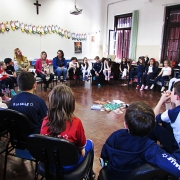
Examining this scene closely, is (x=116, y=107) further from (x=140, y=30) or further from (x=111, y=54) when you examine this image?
(x=111, y=54)

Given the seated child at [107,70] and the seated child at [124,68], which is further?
the seated child at [124,68]

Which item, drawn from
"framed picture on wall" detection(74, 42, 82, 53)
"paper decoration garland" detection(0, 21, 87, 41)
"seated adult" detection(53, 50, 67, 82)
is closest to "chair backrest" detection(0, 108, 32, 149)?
"seated adult" detection(53, 50, 67, 82)

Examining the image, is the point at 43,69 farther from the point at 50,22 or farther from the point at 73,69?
the point at 50,22

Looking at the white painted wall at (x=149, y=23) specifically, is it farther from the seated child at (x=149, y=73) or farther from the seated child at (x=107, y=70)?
the seated child at (x=107, y=70)

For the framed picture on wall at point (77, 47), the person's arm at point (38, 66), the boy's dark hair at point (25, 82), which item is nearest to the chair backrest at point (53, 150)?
the boy's dark hair at point (25, 82)

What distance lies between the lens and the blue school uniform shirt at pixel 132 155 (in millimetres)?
939

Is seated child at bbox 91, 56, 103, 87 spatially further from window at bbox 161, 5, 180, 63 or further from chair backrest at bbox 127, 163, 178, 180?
chair backrest at bbox 127, 163, 178, 180

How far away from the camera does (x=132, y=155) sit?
3.39 feet

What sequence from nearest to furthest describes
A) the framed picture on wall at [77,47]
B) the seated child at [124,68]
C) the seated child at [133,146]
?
the seated child at [133,146]
the seated child at [124,68]
the framed picture on wall at [77,47]

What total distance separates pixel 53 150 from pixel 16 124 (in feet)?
1.98

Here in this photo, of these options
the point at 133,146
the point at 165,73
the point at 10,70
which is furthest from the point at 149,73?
the point at 133,146

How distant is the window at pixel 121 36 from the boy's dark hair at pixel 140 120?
746cm

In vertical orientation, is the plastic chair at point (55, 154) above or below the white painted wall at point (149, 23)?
below

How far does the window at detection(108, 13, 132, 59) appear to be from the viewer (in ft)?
26.6
